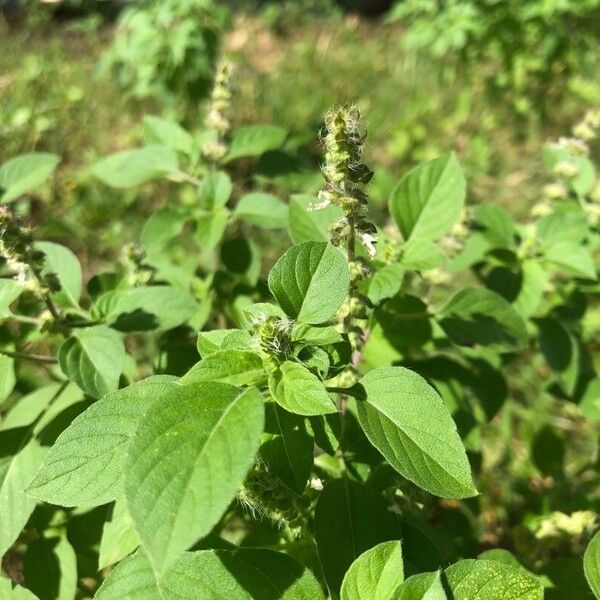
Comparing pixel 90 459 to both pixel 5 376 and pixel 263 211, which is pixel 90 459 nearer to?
pixel 5 376

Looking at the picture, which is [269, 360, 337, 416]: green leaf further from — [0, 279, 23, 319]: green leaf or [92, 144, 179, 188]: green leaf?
[92, 144, 179, 188]: green leaf

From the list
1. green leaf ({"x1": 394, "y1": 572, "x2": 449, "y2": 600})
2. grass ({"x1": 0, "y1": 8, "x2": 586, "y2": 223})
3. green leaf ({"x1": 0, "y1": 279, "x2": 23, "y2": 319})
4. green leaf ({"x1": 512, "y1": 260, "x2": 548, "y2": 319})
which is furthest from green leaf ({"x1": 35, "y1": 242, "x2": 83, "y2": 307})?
grass ({"x1": 0, "y1": 8, "x2": 586, "y2": 223})

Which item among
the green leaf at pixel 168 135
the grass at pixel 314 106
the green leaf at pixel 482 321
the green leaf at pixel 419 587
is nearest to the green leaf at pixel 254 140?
the green leaf at pixel 168 135

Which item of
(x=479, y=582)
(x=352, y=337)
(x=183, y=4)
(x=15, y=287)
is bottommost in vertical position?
(x=479, y=582)

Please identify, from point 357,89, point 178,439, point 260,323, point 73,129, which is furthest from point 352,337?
point 357,89

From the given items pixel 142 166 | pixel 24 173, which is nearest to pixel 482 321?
pixel 142 166

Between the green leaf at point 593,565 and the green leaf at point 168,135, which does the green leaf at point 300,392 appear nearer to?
the green leaf at point 593,565

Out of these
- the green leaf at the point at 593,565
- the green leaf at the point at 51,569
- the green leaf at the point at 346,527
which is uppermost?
the green leaf at the point at 593,565

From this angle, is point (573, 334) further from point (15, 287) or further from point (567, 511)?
point (15, 287)
